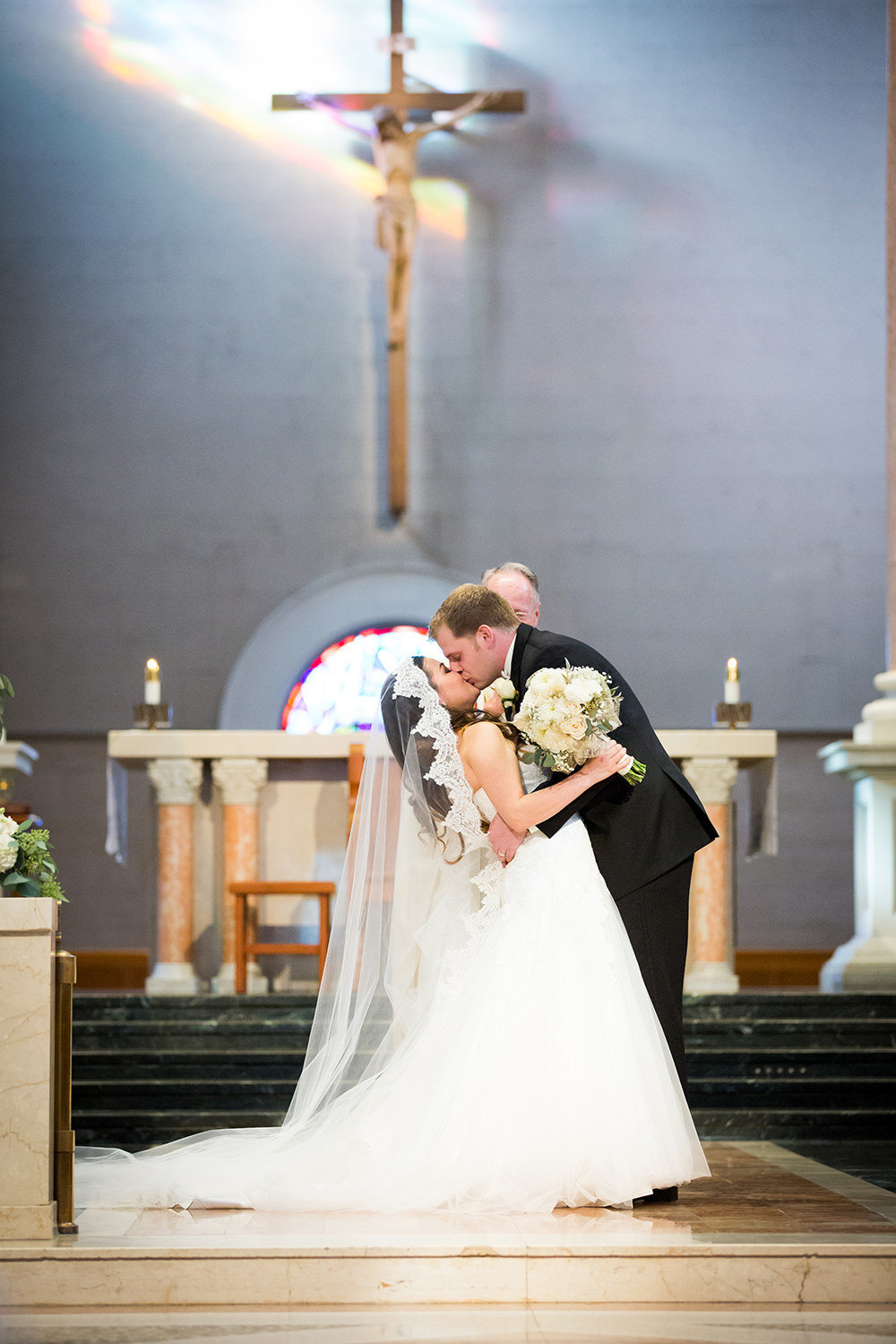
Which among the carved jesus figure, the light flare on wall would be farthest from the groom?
the light flare on wall

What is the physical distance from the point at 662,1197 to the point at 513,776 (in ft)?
3.92

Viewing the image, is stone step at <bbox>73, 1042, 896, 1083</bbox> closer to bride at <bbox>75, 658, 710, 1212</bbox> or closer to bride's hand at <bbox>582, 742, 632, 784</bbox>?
bride at <bbox>75, 658, 710, 1212</bbox>

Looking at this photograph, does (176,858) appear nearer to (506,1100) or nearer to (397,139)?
(506,1100)

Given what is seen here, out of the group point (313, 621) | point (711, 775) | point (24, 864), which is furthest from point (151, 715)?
point (24, 864)

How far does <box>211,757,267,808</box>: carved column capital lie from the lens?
6957mm

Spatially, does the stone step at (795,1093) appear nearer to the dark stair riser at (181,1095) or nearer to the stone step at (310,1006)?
the stone step at (310,1006)

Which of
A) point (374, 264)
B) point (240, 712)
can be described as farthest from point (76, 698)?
point (374, 264)

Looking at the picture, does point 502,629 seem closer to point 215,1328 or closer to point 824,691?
point 215,1328

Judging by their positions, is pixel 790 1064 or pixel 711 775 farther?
pixel 711 775

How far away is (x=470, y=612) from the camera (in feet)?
13.1

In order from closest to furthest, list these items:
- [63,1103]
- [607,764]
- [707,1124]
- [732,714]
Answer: [63,1103] → [607,764] → [707,1124] → [732,714]

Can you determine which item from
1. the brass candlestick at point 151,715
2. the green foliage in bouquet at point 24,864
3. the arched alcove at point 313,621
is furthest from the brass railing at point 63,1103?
the arched alcove at point 313,621

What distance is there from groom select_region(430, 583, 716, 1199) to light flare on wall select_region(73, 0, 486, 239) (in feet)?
23.1

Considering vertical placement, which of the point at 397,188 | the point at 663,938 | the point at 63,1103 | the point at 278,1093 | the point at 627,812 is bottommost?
the point at 278,1093
